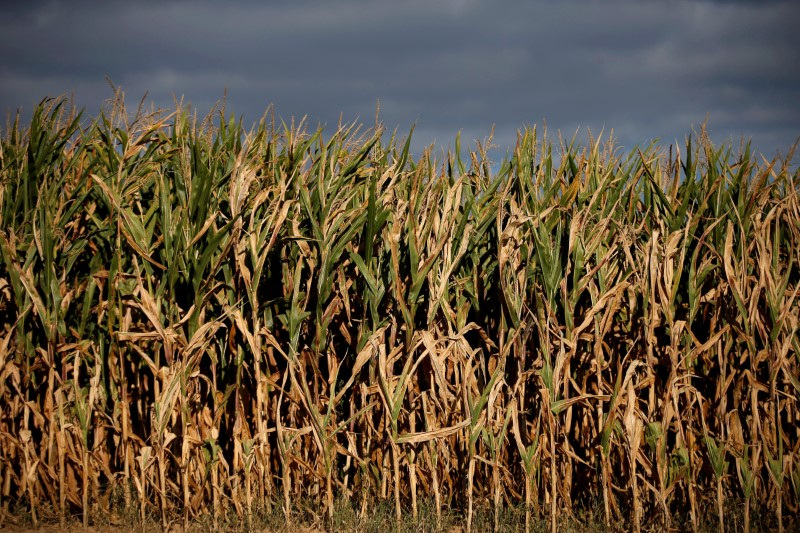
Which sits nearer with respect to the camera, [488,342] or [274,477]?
[488,342]

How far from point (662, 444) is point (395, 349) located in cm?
155

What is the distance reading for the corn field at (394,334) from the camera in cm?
353

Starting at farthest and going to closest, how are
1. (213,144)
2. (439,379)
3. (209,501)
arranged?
(213,144)
(209,501)
(439,379)

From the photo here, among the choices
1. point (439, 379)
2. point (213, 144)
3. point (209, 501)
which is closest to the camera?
point (439, 379)

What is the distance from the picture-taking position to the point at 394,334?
142 inches

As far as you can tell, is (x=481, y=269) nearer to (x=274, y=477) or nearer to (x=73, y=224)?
(x=274, y=477)

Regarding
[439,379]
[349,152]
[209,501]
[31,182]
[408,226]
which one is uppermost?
[349,152]

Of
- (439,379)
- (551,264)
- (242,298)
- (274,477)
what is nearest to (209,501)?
(274,477)

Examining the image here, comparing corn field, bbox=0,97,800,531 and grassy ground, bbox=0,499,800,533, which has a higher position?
corn field, bbox=0,97,800,531

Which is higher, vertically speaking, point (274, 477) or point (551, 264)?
point (551, 264)

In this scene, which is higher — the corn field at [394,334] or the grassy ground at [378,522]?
the corn field at [394,334]

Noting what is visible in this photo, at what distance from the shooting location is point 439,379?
348cm

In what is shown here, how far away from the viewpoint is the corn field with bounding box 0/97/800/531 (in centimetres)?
353

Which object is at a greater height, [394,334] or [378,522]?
[394,334]
